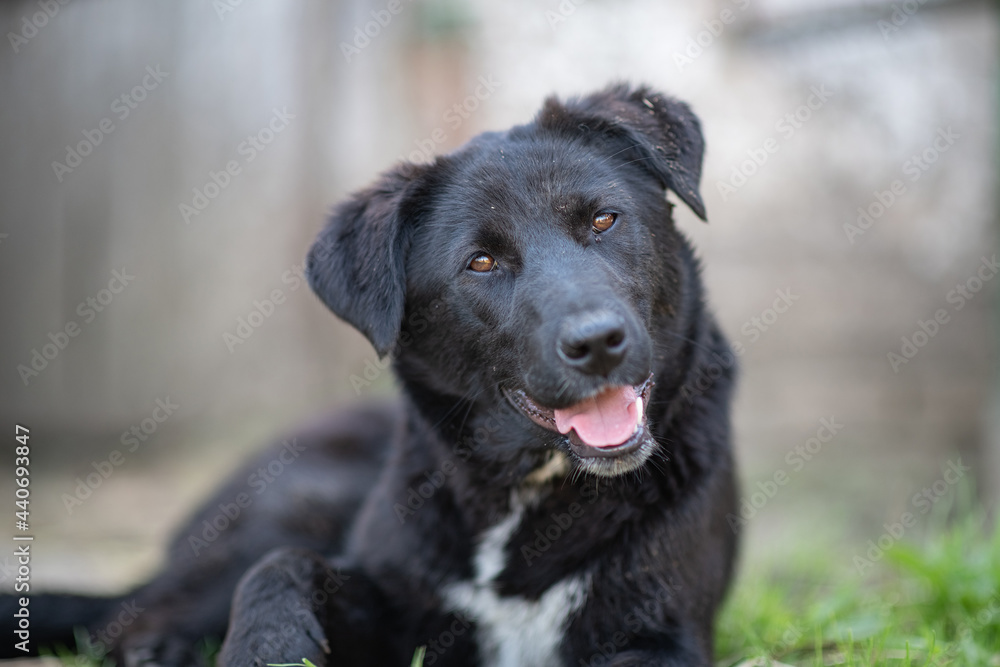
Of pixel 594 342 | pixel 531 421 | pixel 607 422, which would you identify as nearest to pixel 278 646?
pixel 531 421

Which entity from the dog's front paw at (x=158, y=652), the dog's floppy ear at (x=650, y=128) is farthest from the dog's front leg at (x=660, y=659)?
the dog's front paw at (x=158, y=652)

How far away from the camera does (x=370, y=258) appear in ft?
9.02

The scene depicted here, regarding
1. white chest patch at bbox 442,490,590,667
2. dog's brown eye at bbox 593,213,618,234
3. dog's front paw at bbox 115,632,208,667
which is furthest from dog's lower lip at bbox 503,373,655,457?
dog's front paw at bbox 115,632,208,667

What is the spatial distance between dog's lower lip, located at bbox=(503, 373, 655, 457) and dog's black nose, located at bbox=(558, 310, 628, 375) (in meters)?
0.20

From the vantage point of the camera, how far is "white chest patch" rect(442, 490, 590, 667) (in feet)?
8.50

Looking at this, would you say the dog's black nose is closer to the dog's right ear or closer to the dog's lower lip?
the dog's lower lip

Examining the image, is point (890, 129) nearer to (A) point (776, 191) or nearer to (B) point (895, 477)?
(A) point (776, 191)

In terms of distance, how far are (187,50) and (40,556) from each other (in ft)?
12.8

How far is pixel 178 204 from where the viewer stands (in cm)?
686

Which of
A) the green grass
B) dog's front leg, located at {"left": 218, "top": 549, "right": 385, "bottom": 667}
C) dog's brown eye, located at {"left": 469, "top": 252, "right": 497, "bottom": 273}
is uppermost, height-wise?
dog's brown eye, located at {"left": 469, "top": 252, "right": 497, "bottom": 273}

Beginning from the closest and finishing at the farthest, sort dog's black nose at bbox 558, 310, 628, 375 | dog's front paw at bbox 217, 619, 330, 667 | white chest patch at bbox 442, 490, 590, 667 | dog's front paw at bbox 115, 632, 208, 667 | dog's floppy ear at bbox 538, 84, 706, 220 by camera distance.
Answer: dog's black nose at bbox 558, 310, 628, 375 < dog's front paw at bbox 217, 619, 330, 667 < white chest patch at bbox 442, 490, 590, 667 < dog's floppy ear at bbox 538, 84, 706, 220 < dog's front paw at bbox 115, 632, 208, 667

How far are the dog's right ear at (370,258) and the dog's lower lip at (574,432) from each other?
1.35 feet

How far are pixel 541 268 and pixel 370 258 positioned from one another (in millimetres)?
565

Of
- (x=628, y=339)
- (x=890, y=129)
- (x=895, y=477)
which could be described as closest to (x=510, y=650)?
(x=628, y=339)
